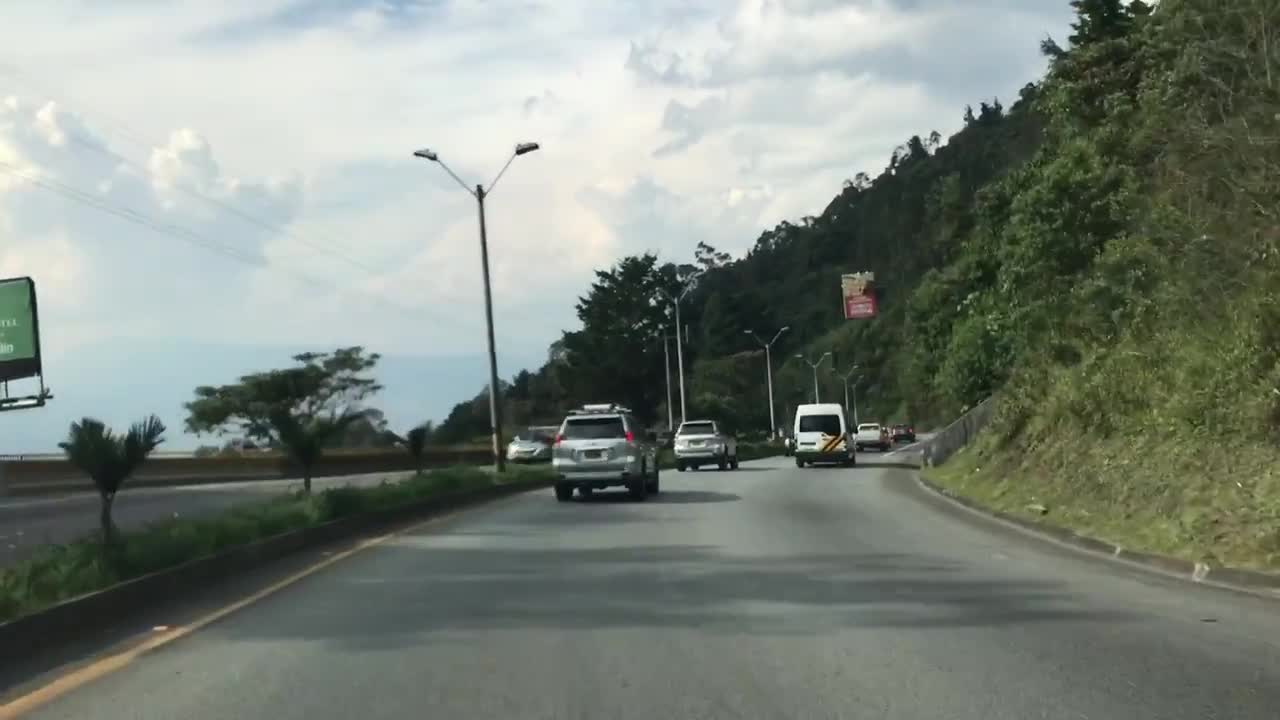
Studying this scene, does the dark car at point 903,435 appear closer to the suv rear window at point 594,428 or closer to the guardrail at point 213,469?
the guardrail at point 213,469

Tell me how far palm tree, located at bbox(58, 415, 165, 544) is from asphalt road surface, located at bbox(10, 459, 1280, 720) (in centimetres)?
244

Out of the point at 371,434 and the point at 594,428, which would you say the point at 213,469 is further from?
the point at 594,428

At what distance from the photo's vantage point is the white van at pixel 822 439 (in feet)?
154

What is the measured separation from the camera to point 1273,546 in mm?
12523

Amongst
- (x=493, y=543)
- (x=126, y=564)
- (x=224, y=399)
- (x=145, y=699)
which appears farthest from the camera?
(x=224, y=399)

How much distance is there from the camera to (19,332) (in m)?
44.2

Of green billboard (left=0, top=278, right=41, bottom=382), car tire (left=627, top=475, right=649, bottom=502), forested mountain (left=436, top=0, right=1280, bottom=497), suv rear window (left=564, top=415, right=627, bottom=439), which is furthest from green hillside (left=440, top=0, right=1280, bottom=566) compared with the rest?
green billboard (left=0, top=278, right=41, bottom=382)

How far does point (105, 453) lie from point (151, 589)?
235 centimetres

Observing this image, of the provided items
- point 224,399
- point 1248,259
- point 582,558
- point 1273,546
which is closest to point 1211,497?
point 1273,546

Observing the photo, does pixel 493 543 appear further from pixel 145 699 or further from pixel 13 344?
pixel 13 344

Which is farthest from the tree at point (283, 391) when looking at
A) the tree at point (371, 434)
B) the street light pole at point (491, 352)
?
the street light pole at point (491, 352)

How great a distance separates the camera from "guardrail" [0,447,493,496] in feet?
138

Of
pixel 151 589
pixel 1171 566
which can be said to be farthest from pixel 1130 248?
pixel 151 589

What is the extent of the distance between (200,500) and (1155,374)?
2098cm
